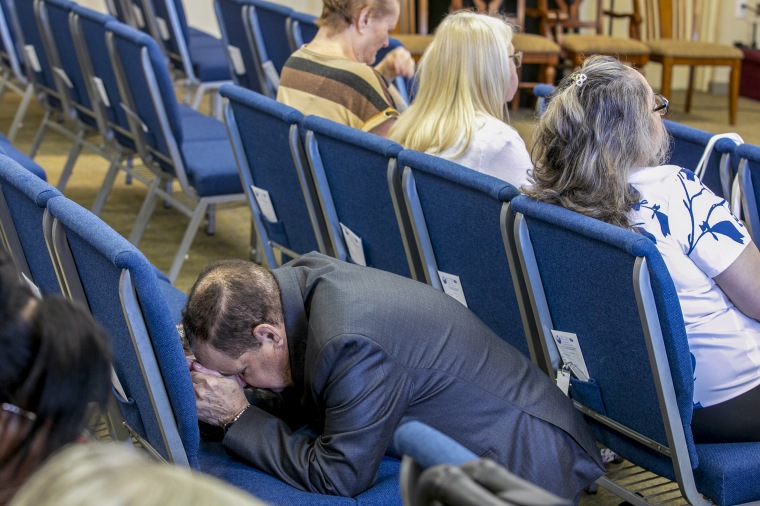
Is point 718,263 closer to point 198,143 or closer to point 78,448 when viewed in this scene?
point 78,448

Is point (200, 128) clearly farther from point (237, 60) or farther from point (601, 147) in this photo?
point (601, 147)

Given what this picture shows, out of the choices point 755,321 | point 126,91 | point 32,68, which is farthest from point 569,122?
point 32,68

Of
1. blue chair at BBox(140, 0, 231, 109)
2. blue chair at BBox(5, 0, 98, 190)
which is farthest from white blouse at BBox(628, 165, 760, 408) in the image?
blue chair at BBox(140, 0, 231, 109)

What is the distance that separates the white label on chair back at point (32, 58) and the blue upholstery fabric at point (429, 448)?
430 cm

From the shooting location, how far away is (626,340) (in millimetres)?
1936

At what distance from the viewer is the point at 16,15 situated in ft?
16.9

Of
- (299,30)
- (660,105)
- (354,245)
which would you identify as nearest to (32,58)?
(299,30)

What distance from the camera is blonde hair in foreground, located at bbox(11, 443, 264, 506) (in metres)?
0.71

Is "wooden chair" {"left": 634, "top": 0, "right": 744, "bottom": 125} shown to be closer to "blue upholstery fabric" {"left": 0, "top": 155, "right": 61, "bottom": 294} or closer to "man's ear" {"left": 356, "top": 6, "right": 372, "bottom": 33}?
"man's ear" {"left": 356, "top": 6, "right": 372, "bottom": 33}

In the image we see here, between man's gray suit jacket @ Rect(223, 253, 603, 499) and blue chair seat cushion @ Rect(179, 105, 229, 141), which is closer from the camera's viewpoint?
man's gray suit jacket @ Rect(223, 253, 603, 499)

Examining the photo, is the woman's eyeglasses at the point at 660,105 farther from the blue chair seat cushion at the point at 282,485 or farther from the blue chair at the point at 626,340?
the blue chair seat cushion at the point at 282,485

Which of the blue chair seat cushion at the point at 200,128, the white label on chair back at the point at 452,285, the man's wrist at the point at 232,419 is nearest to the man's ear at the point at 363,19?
the blue chair seat cushion at the point at 200,128

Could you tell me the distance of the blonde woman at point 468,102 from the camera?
2.74 meters

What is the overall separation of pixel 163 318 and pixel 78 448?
977 millimetres
